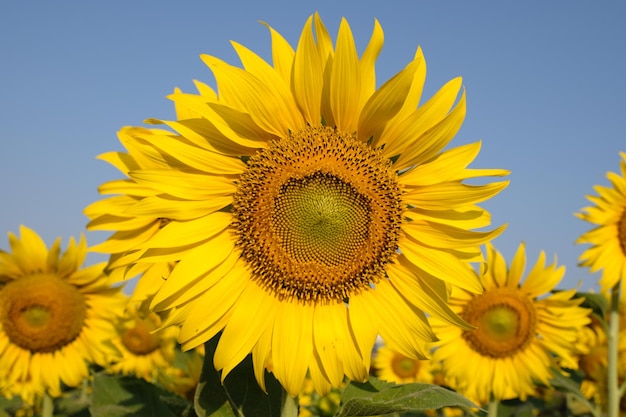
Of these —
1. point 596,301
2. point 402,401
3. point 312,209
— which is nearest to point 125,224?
point 312,209

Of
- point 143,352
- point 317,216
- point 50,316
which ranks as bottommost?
point 143,352

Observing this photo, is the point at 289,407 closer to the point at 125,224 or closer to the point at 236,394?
the point at 236,394

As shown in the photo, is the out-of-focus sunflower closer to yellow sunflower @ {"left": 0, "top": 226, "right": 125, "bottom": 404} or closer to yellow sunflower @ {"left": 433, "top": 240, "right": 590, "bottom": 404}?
yellow sunflower @ {"left": 0, "top": 226, "right": 125, "bottom": 404}

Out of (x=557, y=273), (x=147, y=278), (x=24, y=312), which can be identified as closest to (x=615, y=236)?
(x=557, y=273)

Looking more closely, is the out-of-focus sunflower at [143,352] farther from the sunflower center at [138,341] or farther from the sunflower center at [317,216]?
the sunflower center at [317,216]

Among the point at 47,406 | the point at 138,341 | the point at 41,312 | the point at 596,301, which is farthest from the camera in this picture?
the point at 138,341

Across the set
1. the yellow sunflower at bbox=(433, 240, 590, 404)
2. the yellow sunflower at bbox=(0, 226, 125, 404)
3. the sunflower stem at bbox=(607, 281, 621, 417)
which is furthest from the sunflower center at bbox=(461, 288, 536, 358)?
the yellow sunflower at bbox=(0, 226, 125, 404)

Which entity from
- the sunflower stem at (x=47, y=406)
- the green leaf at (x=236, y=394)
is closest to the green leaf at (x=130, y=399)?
the green leaf at (x=236, y=394)
